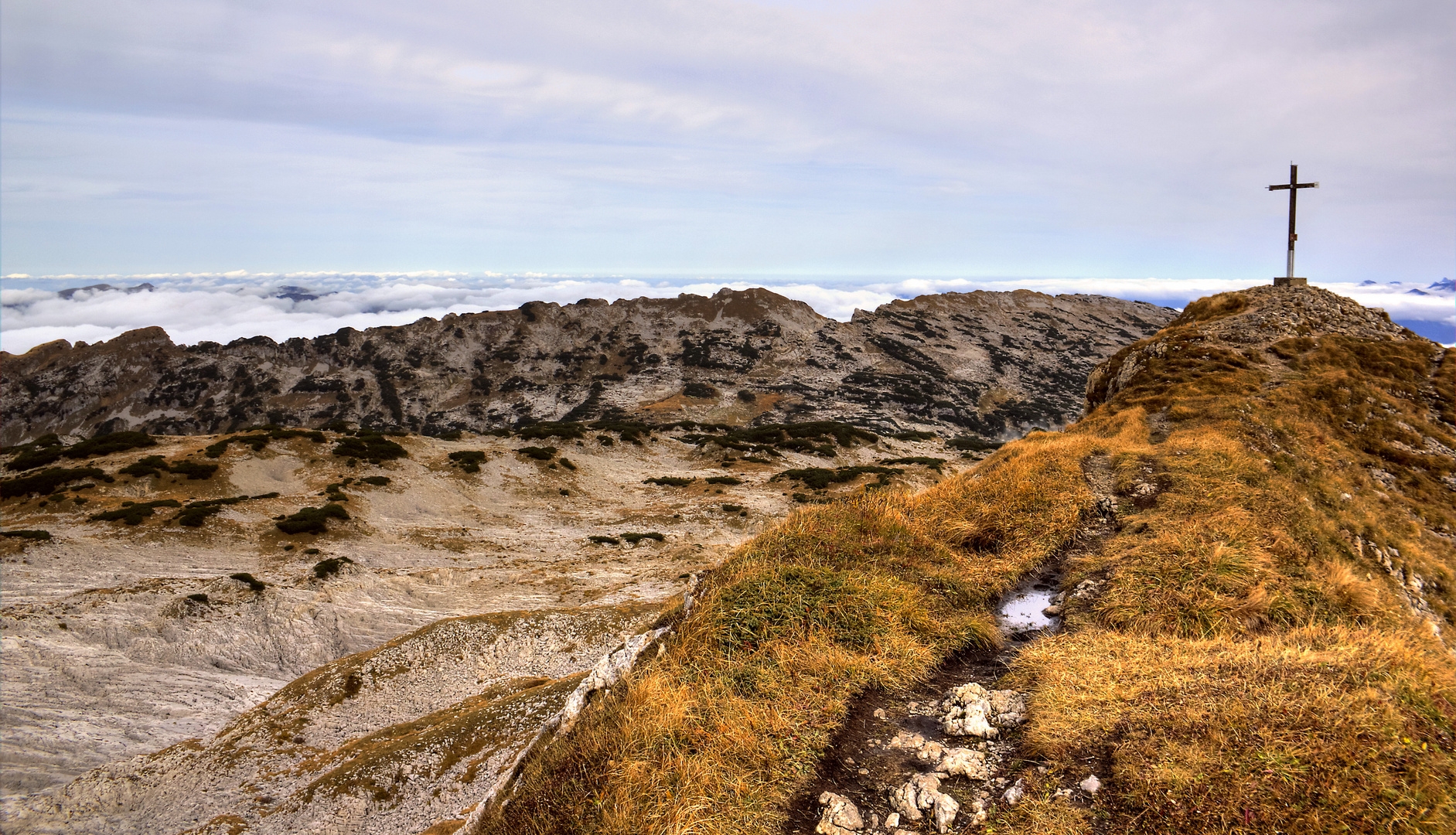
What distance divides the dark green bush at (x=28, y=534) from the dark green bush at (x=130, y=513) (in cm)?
303

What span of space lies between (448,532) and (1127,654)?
35217mm

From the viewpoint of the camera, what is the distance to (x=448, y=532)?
35.0 meters

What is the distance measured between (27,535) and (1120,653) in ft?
124

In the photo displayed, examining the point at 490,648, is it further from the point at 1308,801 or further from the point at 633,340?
the point at 633,340

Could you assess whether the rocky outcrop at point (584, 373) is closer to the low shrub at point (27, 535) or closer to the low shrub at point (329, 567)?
the low shrub at point (329, 567)

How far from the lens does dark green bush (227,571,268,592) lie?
75.7 feet

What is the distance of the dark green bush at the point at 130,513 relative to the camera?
28.4 m

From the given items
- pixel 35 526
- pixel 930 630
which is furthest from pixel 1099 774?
pixel 35 526

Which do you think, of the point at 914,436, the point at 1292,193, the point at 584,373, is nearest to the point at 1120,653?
the point at 1292,193

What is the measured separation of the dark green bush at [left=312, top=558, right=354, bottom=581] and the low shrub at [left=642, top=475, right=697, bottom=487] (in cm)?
2512

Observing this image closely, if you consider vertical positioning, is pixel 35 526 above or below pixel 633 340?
below

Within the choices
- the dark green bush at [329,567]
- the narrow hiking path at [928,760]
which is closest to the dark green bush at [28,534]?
the dark green bush at [329,567]

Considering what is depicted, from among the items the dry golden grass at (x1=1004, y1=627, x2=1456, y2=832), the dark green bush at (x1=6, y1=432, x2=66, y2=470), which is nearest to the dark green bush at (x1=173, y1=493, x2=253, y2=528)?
the dark green bush at (x1=6, y1=432, x2=66, y2=470)

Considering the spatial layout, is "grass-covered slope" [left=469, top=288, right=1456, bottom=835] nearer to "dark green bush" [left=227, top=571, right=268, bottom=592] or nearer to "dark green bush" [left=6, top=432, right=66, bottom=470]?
"dark green bush" [left=227, top=571, right=268, bottom=592]
